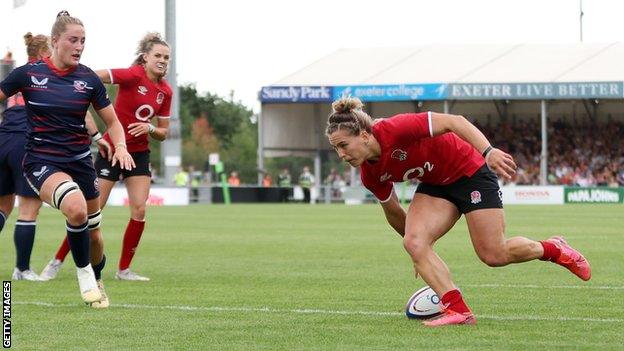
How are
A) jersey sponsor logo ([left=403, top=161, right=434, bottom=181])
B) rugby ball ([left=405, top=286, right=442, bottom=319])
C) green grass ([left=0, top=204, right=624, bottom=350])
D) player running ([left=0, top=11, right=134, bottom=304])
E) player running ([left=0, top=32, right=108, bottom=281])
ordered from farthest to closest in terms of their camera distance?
player running ([left=0, top=32, right=108, bottom=281]) < player running ([left=0, top=11, right=134, bottom=304]) < rugby ball ([left=405, top=286, right=442, bottom=319]) < jersey sponsor logo ([left=403, top=161, right=434, bottom=181]) < green grass ([left=0, top=204, right=624, bottom=350])

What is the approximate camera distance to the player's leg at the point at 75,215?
9.66m

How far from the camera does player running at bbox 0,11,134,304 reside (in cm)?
968

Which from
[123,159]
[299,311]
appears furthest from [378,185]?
[123,159]

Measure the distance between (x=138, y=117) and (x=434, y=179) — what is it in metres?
4.54

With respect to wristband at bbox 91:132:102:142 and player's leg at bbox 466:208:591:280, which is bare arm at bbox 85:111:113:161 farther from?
player's leg at bbox 466:208:591:280

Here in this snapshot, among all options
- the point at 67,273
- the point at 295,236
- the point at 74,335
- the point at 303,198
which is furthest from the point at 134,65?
the point at 303,198

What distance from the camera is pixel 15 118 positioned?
12.6 metres

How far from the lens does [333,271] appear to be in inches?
548

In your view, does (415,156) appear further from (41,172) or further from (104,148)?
(104,148)

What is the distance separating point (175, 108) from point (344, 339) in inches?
1658

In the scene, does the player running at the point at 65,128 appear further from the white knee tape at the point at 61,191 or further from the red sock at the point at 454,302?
the red sock at the point at 454,302

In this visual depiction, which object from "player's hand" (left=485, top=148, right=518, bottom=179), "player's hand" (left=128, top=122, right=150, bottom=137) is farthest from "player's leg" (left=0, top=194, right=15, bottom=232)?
"player's hand" (left=485, top=148, right=518, bottom=179)

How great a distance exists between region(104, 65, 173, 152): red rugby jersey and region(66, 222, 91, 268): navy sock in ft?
9.10

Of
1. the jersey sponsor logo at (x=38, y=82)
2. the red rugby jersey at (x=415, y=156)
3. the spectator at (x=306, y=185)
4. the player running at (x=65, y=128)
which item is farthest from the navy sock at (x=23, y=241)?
the spectator at (x=306, y=185)
